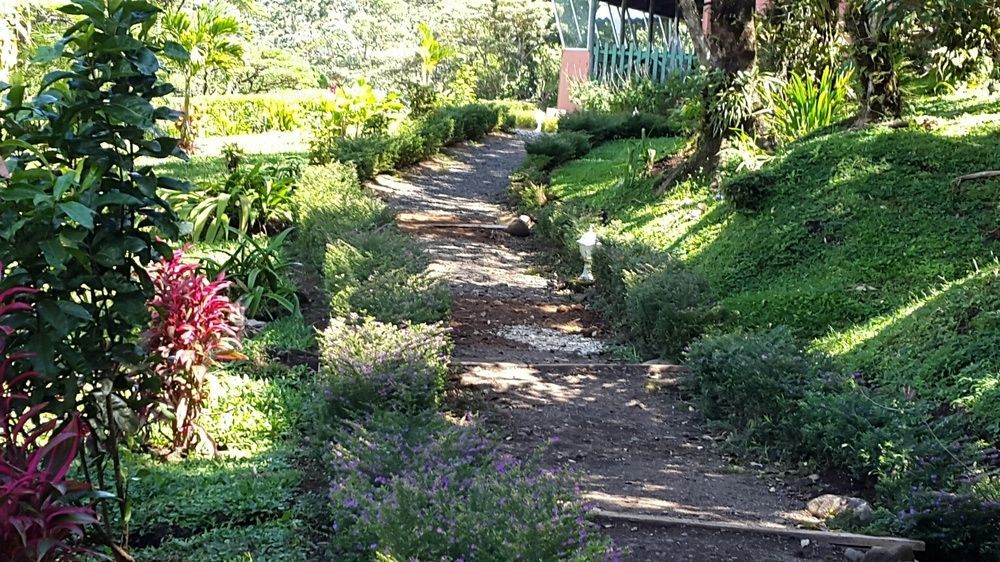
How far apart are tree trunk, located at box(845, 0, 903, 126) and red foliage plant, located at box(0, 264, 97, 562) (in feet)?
30.0

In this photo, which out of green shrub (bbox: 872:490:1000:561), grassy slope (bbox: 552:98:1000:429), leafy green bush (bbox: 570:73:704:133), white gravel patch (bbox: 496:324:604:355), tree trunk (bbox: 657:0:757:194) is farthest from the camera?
leafy green bush (bbox: 570:73:704:133)

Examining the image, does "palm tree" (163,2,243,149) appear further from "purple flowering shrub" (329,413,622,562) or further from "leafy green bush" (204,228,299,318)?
"purple flowering shrub" (329,413,622,562)

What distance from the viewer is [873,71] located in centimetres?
1056

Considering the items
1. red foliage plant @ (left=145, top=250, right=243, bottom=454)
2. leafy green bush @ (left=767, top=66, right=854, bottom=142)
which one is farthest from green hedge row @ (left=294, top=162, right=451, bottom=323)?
leafy green bush @ (left=767, top=66, right=854, bottom=142)

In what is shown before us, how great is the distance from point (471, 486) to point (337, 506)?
2.17ft

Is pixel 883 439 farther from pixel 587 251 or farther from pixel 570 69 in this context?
pixel 570 69

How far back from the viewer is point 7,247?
347 cm

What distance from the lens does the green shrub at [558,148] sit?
61.3ft

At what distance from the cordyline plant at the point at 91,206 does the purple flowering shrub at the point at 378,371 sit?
1.36 m

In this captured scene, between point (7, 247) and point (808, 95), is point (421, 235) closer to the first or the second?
point (808, 95)

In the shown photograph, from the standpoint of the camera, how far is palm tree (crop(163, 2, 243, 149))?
674 inches

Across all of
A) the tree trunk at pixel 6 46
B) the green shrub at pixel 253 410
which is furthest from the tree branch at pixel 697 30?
the tree trunk at pixel 6 46

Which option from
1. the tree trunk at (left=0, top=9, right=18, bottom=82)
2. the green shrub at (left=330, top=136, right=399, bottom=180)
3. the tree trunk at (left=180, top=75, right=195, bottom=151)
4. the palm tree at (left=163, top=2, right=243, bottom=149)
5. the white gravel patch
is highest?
the palm tree at (left=163, top=2, right=243, bottom=149)

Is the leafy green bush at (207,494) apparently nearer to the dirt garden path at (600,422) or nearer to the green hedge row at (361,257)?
the dirt garden path at (600,422)
